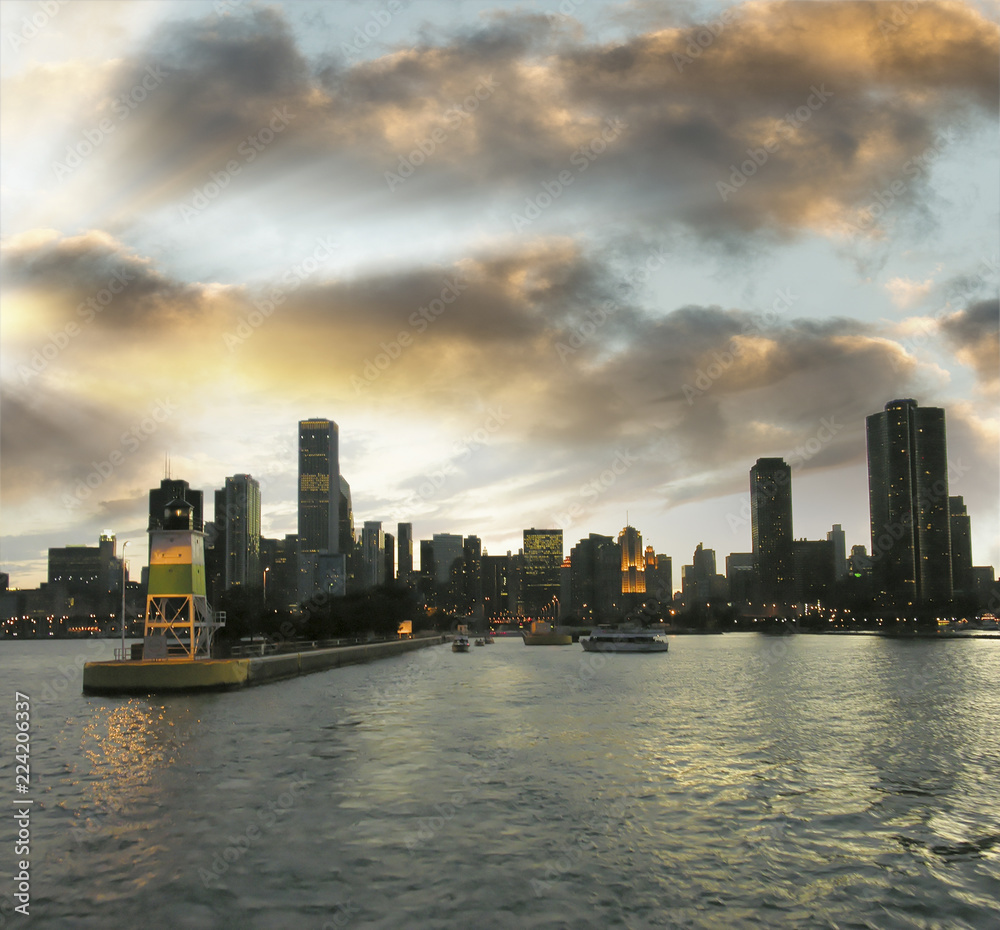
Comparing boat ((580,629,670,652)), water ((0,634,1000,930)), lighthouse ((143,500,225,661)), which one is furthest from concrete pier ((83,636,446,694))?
boat ((580,629,670,652))

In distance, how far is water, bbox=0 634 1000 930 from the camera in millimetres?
17359

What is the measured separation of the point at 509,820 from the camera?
2398 cm

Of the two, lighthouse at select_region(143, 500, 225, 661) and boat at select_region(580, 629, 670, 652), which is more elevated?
lighthouse at select_region(143, 500, 225, 661)

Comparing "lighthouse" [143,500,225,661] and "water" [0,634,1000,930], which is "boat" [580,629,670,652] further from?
"water" [0,634,1000,930]

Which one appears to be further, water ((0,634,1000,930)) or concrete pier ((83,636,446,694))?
concrete pier ((83,636,446,694))

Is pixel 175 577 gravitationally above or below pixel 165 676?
above

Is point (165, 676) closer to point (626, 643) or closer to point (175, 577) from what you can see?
point (175, 577)

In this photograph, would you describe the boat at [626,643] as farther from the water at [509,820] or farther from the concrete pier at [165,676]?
the water at [509,820]

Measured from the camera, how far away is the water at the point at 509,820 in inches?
683

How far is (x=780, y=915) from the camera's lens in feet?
55.3

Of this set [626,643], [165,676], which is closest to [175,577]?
[165,676]

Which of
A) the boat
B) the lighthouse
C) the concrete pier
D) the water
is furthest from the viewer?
the boat

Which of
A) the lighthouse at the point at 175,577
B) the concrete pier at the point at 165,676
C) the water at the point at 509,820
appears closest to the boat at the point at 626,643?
the concrete pier at the point at 165,676

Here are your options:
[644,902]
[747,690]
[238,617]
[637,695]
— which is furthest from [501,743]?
[238,617]
